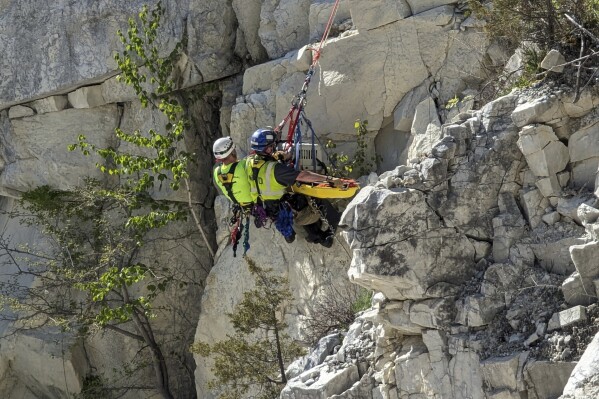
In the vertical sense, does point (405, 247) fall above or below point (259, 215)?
above

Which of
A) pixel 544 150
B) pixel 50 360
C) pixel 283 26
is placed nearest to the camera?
pixel 544 150

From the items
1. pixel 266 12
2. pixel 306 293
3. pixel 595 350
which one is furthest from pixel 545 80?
pixel 266 12

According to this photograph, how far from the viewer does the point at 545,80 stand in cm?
1141

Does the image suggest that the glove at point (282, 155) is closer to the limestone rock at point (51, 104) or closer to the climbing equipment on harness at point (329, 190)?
the climbing equipment on harness at point (329, 190)

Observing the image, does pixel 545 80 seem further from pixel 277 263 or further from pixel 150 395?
pixel 150 395

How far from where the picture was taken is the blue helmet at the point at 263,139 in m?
13.7

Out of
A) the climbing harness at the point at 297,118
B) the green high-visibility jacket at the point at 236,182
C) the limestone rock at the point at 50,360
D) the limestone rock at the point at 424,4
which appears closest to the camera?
the green high-visibility jacket at the point at 236,182

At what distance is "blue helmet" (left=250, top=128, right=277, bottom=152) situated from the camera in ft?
45.1

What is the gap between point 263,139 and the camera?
13.7 metres

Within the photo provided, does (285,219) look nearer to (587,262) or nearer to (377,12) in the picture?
(377,12)

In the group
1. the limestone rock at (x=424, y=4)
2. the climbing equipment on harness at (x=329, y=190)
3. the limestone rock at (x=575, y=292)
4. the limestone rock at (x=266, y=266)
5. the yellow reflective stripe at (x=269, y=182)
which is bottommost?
the limestone rock at (x=266, y=266)

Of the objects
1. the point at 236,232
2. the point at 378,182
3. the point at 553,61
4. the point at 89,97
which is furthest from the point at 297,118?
the point at 89,97

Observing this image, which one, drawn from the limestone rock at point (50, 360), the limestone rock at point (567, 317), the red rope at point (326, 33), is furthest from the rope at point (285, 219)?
the limestone rock at point (50, 360)

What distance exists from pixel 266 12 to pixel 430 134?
3776 mm
